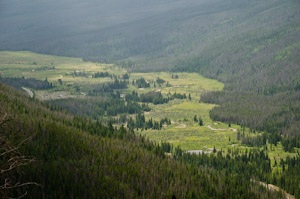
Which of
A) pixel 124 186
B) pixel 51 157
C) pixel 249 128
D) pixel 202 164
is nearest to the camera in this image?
pixel 124 186

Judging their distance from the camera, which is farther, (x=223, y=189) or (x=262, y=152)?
(x=262, y=152)

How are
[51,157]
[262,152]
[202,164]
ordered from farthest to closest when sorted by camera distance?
[262,152] → [202,164] → [51,157]

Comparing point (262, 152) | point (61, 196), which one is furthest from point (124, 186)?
point (262, 152)

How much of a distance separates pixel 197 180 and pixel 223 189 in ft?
18.6

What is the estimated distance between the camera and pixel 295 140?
15912 cm

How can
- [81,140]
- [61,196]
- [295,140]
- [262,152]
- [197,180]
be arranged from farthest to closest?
[295,140], [262,152], [81,140], [197,180], [61,196]

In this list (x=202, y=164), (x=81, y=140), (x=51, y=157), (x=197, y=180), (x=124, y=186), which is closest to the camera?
(x=124, y=186)

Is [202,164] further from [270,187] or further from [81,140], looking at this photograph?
[81,140]

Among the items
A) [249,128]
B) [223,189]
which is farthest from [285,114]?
[223,189]

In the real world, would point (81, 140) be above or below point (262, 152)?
above

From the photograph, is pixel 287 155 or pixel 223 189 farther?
pixel 287 155

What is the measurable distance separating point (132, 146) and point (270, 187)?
1399 inches

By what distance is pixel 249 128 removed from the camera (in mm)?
187125

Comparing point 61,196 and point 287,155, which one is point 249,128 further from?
point 61,196
